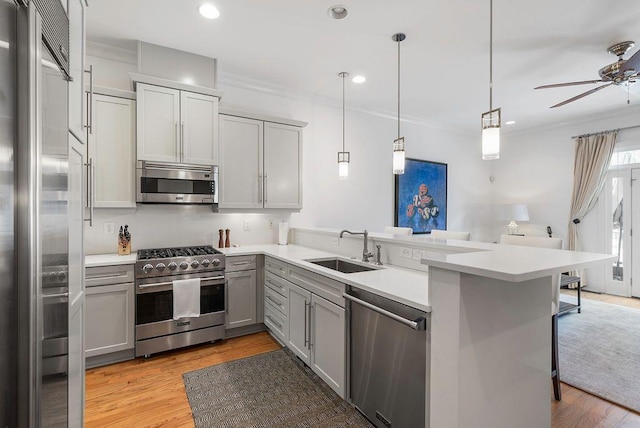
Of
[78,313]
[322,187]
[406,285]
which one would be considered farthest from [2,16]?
[322,187]

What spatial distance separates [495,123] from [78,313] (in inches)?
97.4

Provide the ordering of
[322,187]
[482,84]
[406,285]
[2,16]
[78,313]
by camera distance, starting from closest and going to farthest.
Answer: [2,16] < [78,313] < [406,285] < [482,84] < [322,187]

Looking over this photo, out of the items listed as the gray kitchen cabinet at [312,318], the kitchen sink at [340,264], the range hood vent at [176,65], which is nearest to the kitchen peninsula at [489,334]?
the gray kitchen cabinet at [312,318]

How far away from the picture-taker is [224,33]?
286 cm

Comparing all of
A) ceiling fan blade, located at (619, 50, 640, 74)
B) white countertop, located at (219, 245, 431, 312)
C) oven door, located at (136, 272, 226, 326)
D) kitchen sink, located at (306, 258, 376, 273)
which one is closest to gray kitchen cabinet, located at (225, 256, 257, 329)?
oven door, located at (136, 272, 226, 326)

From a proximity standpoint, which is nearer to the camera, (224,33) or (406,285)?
(406,285)

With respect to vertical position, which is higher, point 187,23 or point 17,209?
point 187,23

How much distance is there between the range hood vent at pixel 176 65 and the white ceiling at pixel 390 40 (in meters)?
0.09

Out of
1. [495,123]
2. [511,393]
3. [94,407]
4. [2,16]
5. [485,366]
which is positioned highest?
[495,123]

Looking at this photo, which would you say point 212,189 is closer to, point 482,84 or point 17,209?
point 17,209

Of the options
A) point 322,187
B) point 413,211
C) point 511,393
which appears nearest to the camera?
point 511,393

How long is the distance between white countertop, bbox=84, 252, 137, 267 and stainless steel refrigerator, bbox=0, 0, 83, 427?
1766 mm

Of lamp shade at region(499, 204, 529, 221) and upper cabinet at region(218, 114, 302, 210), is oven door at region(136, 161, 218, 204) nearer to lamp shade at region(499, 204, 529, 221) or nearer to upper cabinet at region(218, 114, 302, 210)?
upper cabinet at region(218, 114, 302, 210)

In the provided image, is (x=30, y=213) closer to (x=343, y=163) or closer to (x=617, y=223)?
(x=343, y=163)
